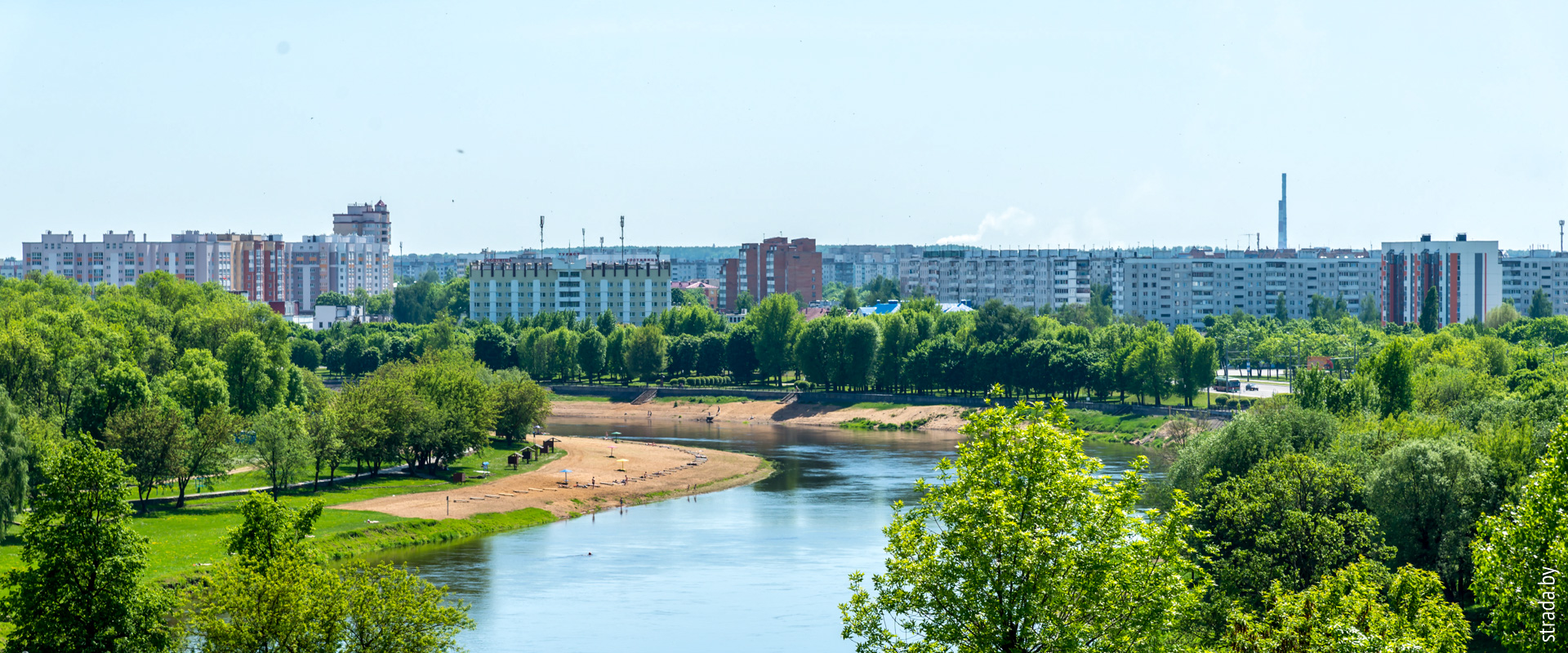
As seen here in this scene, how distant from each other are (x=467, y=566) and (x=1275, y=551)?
95.9 feet

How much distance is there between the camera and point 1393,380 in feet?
228

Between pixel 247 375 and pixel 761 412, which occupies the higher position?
pixel 247 375

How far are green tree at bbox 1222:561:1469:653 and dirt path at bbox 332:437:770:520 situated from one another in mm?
45719

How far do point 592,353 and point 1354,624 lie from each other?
121964 mm

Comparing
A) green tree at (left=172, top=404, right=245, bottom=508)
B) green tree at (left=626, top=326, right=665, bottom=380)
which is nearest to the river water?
green tree at (left=172, top=404, right=245, bottom=508)

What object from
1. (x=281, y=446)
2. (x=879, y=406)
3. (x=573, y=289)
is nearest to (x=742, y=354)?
(x=879, y=406)

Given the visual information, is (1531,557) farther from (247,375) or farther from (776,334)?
(776,334)

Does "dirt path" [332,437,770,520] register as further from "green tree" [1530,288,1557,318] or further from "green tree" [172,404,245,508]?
"green tree" [1530,288,1557,318]

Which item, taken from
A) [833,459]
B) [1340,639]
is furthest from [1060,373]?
[1340,639]

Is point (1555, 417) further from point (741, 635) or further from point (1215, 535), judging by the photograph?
point (741, 635)

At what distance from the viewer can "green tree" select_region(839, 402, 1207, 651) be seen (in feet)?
69.6

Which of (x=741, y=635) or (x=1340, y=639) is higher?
(x=1340, y=639)

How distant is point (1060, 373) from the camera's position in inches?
4747

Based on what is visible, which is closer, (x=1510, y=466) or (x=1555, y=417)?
(x=1510, y=466)
